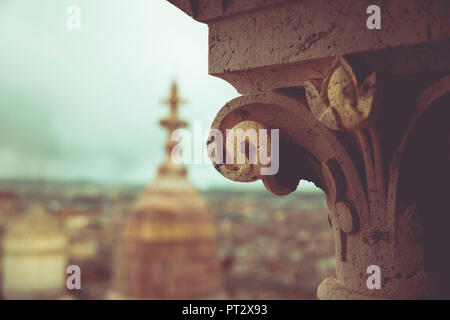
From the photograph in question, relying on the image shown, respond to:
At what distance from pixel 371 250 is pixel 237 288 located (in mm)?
11995

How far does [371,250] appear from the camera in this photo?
1461mm

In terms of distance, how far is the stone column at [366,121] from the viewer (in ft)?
4.42

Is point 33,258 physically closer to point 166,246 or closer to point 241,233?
point 166,246

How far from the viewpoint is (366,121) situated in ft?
4.43

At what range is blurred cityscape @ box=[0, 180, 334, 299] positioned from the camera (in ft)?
42.9

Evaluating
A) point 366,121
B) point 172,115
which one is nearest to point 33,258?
point 172,115

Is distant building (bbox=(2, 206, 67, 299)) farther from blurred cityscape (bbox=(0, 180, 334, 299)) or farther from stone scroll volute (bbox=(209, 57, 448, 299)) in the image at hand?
stone scroll volute (bbox=(209, 57, 448, 299))

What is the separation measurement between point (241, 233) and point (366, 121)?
21012 mm

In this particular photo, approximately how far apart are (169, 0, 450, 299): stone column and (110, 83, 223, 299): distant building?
Answer: 329 inches

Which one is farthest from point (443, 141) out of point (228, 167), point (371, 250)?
point (228, 167)

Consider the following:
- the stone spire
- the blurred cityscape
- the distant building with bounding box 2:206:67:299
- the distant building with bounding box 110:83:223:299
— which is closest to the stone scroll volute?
the distant building with bounding box 2:206:67:299

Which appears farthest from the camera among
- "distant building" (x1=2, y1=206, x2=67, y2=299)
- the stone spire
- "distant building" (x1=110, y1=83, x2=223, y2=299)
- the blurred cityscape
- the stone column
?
the blurred cityscape

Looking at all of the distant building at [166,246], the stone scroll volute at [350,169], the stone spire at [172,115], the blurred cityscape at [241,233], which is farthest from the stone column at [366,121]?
the blurred cityscape at [241,233]
